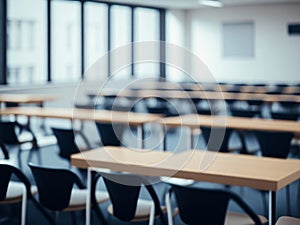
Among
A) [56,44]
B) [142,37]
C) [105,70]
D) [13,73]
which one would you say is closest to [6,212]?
[13,73]

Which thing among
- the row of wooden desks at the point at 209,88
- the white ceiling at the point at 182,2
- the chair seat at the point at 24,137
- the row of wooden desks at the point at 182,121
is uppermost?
the white ceiling at the point at 182,2

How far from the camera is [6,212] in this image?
4.85 meters

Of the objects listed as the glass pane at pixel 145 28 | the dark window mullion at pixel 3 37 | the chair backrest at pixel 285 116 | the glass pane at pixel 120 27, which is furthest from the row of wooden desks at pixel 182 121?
the glass pane at pixel 145 28

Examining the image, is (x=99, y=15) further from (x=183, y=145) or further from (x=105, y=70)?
(x=183, y=145)

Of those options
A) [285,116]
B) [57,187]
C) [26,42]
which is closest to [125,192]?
[57,187]

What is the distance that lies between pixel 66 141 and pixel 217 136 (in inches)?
55.4

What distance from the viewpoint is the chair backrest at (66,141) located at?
17.5ft

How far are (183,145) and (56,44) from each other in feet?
18.7

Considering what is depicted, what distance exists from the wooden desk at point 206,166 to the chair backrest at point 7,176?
0.33m

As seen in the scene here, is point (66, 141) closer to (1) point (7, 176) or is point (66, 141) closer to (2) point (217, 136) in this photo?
(2) point (217, 136)

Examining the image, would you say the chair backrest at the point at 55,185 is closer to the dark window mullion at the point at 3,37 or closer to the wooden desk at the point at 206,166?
the wooden desk at the point at 206,166

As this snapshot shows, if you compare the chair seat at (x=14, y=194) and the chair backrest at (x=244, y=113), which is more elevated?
the chair backrest at (x=244, y=113)

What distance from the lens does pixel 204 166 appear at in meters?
3.40

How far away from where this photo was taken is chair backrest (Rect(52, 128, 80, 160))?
5344 millimetres
